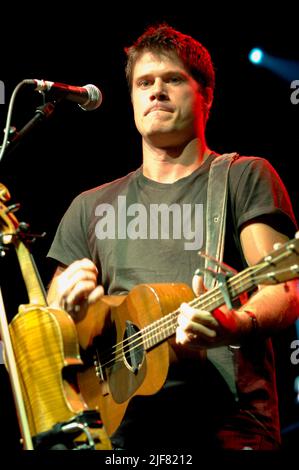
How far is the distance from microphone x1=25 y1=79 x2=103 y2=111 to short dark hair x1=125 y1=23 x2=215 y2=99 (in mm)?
650

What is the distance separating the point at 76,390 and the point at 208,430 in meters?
0.66

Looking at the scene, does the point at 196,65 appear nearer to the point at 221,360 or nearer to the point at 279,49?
the point at 279,49

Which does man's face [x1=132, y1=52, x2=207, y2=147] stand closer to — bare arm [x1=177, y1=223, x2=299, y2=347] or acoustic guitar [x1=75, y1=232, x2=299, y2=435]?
bare arm [x1=177, y1=223, x2=299, y2=347]

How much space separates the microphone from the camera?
113 inches

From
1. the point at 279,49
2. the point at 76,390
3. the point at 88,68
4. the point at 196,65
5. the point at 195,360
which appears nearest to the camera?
the point at 76,390

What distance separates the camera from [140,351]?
2.89 m

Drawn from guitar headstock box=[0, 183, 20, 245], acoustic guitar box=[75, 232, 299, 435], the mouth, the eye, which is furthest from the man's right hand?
the eye

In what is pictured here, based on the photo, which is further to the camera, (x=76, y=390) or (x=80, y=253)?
(x=80, y=253)

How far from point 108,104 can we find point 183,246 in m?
1.84

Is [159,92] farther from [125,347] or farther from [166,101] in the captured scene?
[125,347]

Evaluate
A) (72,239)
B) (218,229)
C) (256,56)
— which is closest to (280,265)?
(218,229)

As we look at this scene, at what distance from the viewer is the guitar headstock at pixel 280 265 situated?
7.60ft

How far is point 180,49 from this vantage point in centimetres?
353

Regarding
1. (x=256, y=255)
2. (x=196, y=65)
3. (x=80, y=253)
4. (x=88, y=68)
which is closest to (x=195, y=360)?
(x=256, y=255)
